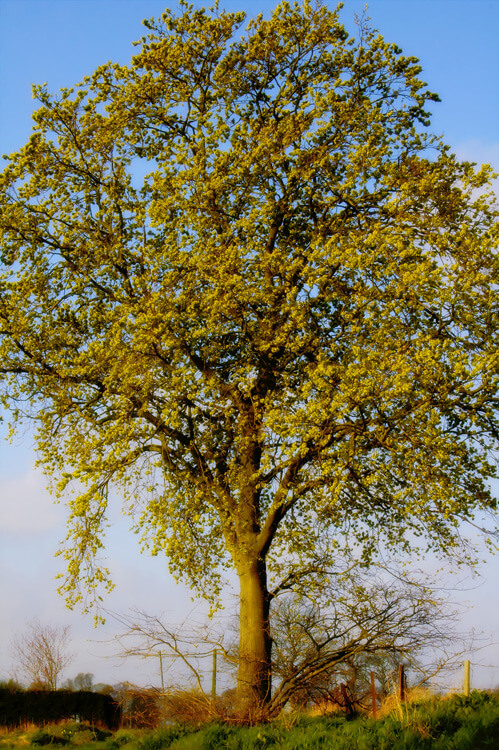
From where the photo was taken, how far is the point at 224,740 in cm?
1173

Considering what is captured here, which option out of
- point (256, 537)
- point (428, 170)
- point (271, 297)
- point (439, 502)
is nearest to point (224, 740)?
point (256, 537)

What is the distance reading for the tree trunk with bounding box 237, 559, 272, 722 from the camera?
13.3m

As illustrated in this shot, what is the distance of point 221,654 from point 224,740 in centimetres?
174

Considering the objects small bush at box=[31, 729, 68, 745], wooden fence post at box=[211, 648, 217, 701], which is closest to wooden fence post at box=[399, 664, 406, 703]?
wooden fence post at box=[211, 648, 217, 701]

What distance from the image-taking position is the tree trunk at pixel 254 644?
13316 mm

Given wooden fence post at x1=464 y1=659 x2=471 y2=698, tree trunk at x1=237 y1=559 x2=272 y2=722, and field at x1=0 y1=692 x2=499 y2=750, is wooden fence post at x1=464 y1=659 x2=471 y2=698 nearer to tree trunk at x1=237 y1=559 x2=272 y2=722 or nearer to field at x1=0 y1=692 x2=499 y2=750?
field at x1=0 y1=692 x2=499 y2=750

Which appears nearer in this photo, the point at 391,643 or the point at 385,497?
the point at 391,643

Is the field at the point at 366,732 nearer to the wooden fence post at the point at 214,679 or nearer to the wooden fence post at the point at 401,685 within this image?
the wooden fence post at the point at 401,685

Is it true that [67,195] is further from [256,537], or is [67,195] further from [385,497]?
[385,497]

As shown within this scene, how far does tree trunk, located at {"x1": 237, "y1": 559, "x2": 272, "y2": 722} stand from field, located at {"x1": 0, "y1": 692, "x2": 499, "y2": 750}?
952 mm

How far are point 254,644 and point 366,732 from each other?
163 inches

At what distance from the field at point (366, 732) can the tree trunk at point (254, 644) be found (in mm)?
952

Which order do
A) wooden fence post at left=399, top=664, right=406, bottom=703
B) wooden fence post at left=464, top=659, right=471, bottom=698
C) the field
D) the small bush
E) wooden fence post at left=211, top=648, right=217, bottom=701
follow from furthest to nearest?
the small bush
wooden fence post at left=464, top=659, right=471, bottom=698
wooden fence post at left=211, top=648, right=217, bottom=701
wooden fence post at left=399, top=664, right=406, bottom=703
the field

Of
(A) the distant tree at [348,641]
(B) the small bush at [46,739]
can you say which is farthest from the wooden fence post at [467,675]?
(B) the small bush at [46,739]
